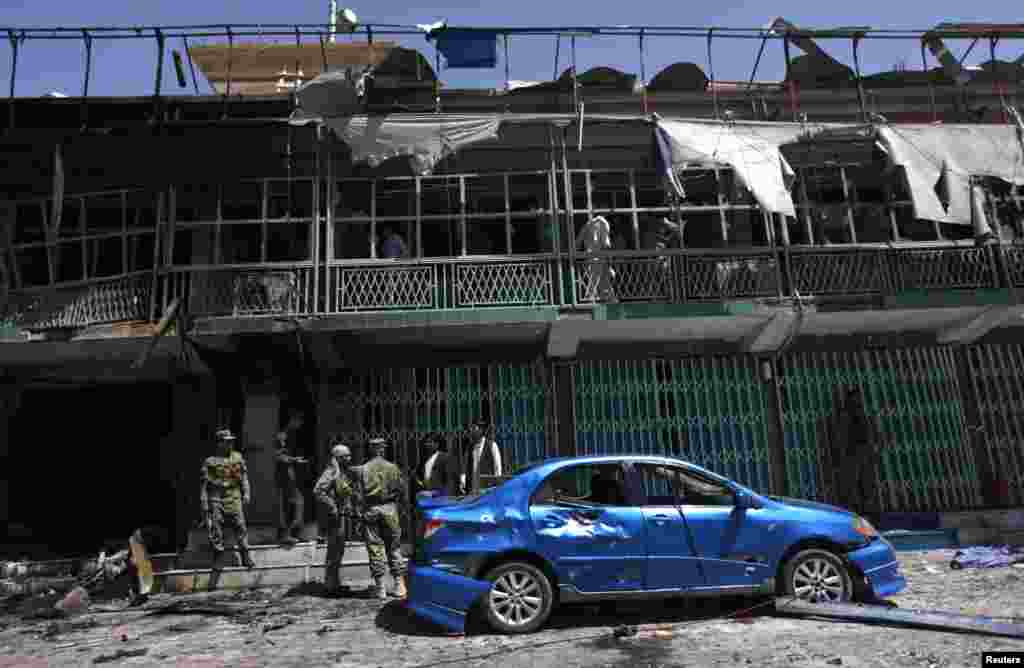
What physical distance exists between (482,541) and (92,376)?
875cm

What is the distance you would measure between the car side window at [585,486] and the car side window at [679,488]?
0.76 feet

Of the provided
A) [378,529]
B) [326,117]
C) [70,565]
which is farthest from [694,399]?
[70,565]

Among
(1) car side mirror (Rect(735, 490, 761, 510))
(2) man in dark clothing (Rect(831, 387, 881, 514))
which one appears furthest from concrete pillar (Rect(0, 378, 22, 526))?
(2) man in dark clothing (Rect(831, 387, 881, 514))

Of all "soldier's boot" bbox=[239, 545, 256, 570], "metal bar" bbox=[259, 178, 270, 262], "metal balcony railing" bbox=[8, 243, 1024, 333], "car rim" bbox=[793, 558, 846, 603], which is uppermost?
"metal bar" bbox=[259, 178, 270, 262]

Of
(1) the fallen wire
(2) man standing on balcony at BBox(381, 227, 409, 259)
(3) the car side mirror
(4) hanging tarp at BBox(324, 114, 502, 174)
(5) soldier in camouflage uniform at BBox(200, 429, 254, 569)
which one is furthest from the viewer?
(2) man standing on balcony at BBox(381, 227, 409, 259)

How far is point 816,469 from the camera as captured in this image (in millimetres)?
10539

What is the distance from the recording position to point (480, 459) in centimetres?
958

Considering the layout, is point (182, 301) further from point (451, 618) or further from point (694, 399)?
point (694, 399)

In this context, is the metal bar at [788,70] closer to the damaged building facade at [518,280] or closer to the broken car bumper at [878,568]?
the damaged building facade at [518,280]

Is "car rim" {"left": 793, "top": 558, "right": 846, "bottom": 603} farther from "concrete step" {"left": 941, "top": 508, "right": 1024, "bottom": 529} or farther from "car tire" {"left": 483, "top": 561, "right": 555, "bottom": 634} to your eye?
"concrete step" {"left": 941, "top": 508, "right": 1024, "bottom": 529}

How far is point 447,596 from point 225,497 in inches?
177

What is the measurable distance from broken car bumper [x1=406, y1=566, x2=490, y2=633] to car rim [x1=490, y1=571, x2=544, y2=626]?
136 millimetres

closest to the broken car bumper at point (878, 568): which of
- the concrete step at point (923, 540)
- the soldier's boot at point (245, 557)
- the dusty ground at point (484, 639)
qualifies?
the dusty ground at point (484, 639)

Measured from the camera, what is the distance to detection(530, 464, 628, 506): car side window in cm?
586
